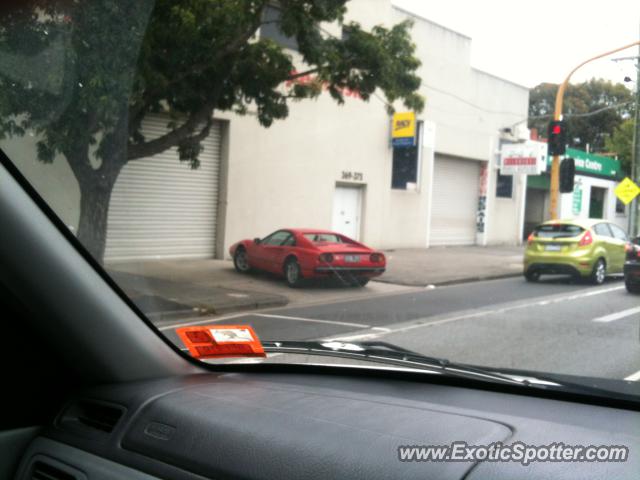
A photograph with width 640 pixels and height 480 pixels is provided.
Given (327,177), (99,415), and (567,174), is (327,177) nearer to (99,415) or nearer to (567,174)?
(567,174)

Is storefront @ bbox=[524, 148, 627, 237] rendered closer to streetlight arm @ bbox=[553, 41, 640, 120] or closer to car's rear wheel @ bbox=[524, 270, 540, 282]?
streetlight arm @ bbox=[553, 41, 640, 120]

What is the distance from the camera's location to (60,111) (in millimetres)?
3232

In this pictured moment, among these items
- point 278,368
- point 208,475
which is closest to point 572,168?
point 278,368

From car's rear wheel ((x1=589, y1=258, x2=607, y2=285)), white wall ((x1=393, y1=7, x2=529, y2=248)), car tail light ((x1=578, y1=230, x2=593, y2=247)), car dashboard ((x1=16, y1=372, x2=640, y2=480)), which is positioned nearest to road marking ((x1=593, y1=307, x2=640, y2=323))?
white wall ((x1=393, y1=7, x2=529, y2=248))

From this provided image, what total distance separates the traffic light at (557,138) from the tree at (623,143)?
36cm

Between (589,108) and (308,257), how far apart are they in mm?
3312

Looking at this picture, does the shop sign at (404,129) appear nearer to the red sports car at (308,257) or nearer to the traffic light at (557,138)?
the red sports car at (308,257)

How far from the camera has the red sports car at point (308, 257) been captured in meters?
6.40

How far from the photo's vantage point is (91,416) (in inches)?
101

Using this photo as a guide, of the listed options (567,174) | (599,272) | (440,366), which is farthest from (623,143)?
(599,272)

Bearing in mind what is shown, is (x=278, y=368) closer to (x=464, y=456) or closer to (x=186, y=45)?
(x=464, y=456)

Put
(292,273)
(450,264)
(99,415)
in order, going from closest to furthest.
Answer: (99,415)
(292,273)
(450,264)

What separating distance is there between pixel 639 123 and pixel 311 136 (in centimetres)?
938

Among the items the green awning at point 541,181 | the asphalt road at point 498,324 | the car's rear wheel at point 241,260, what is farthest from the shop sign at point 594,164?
the car's rear wheel at point 241,260
